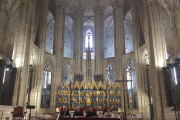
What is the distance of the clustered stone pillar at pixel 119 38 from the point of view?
24.4m

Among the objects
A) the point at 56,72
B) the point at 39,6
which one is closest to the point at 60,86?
the point at 56,72

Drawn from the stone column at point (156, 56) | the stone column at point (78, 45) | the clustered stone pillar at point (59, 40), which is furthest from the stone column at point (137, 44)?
the clustered stone pillar at point (59, 40)

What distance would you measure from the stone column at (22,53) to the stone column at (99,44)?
10814 millimetres

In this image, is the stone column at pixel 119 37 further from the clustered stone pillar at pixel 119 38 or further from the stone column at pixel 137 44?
the stone column at pixel 137 44

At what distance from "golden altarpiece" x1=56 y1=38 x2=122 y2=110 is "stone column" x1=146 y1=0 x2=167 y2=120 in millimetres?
4178

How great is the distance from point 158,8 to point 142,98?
8980 mm

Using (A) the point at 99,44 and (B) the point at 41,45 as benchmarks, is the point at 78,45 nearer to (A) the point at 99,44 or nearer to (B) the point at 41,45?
(A) the point at 99,44

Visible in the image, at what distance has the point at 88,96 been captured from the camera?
18922 millimetres

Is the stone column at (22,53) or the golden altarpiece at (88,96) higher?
the stone column at (22,53)

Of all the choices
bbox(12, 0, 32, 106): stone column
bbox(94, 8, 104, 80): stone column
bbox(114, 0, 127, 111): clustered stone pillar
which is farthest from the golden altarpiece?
bbox(94, 8, 104, 80): stone column

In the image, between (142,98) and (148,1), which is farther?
(142,98)

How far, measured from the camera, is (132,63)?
23.8 m

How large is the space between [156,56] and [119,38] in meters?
9.64

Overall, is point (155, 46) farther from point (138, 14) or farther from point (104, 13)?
point (104, 13)
